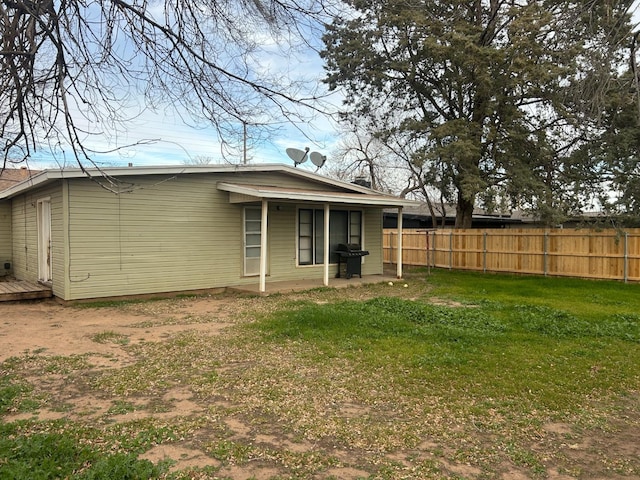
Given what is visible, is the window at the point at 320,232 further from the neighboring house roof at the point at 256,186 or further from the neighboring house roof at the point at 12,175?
the neighboring house roof at the point at 12,175

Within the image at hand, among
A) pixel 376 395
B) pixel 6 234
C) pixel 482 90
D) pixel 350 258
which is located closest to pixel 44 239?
pixel 6 234

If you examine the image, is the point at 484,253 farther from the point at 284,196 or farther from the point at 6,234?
the point at 6,234

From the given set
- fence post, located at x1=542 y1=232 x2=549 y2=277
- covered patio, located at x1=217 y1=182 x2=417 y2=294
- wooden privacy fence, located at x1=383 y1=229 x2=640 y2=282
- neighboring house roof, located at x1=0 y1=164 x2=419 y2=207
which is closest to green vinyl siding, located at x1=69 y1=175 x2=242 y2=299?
neighboring house roof, located at x1=0 y1=164 x2=419 y2=207

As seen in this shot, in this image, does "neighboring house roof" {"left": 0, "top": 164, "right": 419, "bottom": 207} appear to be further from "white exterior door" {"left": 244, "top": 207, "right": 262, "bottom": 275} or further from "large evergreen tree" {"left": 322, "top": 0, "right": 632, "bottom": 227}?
"large evergreen tree" {"left": 322, "top": 0, "right": 632, "bottom": 227}

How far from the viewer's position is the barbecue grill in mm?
13344

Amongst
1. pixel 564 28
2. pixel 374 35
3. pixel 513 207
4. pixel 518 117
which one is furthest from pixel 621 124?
pixel 564 28

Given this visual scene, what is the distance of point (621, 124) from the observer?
45.4 feet

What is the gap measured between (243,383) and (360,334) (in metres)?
2.42

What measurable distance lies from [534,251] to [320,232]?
7.37 meters

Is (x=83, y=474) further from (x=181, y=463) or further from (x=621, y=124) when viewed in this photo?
(x=621, y=124)

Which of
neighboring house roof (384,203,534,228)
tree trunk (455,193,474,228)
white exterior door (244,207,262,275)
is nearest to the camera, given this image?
white exterior door (244,207,262,275)

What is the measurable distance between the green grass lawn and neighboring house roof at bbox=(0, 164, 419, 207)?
3490mm

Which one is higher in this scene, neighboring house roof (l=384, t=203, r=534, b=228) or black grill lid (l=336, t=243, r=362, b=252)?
neighboring house roof (l=384, t=203, r=534, b=228)

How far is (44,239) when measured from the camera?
1073 cm
